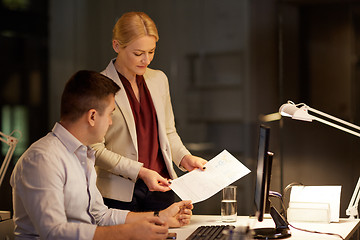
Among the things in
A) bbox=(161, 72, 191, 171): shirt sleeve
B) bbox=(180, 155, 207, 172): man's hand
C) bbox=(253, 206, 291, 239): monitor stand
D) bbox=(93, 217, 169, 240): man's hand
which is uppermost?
bbox=(161, 72, 191, 171): shirt sleeve

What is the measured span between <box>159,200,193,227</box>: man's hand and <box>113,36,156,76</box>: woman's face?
655mm

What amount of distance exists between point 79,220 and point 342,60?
2709mm

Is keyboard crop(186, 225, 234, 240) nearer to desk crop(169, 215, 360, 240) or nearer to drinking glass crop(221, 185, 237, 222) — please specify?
desk crop(169, 215, 360, 240)

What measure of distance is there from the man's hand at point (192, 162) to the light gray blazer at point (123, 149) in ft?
0.17

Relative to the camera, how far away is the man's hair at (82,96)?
1.98 metres

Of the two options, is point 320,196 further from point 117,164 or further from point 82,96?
point 82,96

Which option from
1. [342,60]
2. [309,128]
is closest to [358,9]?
[342,60]

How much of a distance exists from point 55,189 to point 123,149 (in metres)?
0.73

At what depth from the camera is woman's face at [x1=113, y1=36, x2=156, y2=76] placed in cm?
252

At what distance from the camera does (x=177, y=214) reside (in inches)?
91.2

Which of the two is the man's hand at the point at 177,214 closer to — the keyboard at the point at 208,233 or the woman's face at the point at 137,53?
the keyboard at the point at 208,233

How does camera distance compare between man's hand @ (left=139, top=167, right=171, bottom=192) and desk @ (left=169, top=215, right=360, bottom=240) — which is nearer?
desk @ (left=169, top=215, right=360, bottom=240)

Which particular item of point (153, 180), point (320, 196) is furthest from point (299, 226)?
point (153, 180)

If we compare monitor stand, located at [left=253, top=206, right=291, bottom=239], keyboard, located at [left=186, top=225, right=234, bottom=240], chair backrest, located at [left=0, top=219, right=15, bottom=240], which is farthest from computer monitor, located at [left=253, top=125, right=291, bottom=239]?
chair backrest, located at [left=0, top=219, right=15, bottom=240]
